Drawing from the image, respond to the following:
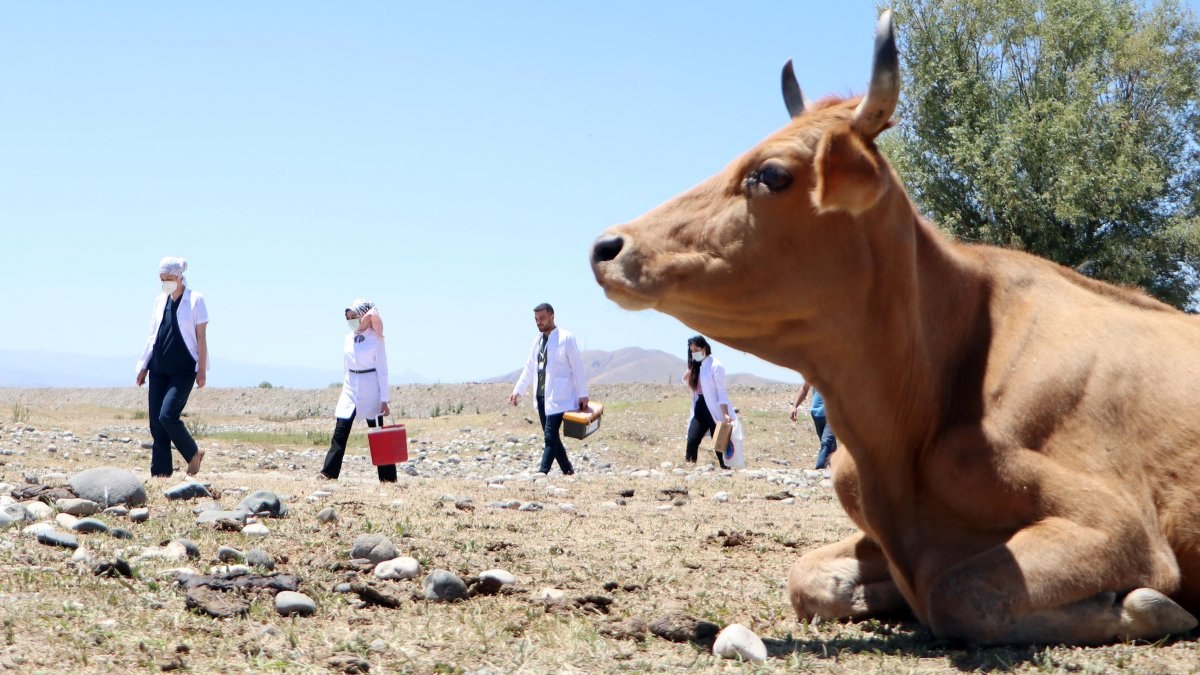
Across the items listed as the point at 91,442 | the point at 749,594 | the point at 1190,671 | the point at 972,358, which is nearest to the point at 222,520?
the point at 749,594

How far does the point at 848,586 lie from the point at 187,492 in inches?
230

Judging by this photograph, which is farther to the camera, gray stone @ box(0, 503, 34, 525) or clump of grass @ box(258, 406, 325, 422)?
clump of grass @ box(258, 406, 325, 422)

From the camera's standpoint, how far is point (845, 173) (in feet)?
15.5

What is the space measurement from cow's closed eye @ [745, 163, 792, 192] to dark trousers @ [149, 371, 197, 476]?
969 centimetres

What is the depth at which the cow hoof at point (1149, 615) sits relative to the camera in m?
4.68

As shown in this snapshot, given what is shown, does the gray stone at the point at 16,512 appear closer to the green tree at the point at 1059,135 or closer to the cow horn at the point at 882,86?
the cow horn at the point at 882,86

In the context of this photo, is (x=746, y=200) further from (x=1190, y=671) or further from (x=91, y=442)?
(x=91, y=442)

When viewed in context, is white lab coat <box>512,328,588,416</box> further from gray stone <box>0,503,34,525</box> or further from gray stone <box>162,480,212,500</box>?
gray stone <box>0,503,34,525</box>

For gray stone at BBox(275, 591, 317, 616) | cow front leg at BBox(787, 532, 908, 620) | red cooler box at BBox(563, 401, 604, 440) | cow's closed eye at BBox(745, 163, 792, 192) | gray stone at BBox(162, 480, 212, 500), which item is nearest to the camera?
cow's closed eye at BBox(745, 163, 792, 192)

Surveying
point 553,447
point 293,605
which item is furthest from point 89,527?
point 553,447

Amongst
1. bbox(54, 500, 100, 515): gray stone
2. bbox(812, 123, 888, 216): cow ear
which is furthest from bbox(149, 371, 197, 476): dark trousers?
bbox(812, 123, 888, 216): cow ear

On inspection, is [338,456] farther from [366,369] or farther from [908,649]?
[908,649]

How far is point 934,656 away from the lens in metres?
4.60

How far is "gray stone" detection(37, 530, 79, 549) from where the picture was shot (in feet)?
21.9
